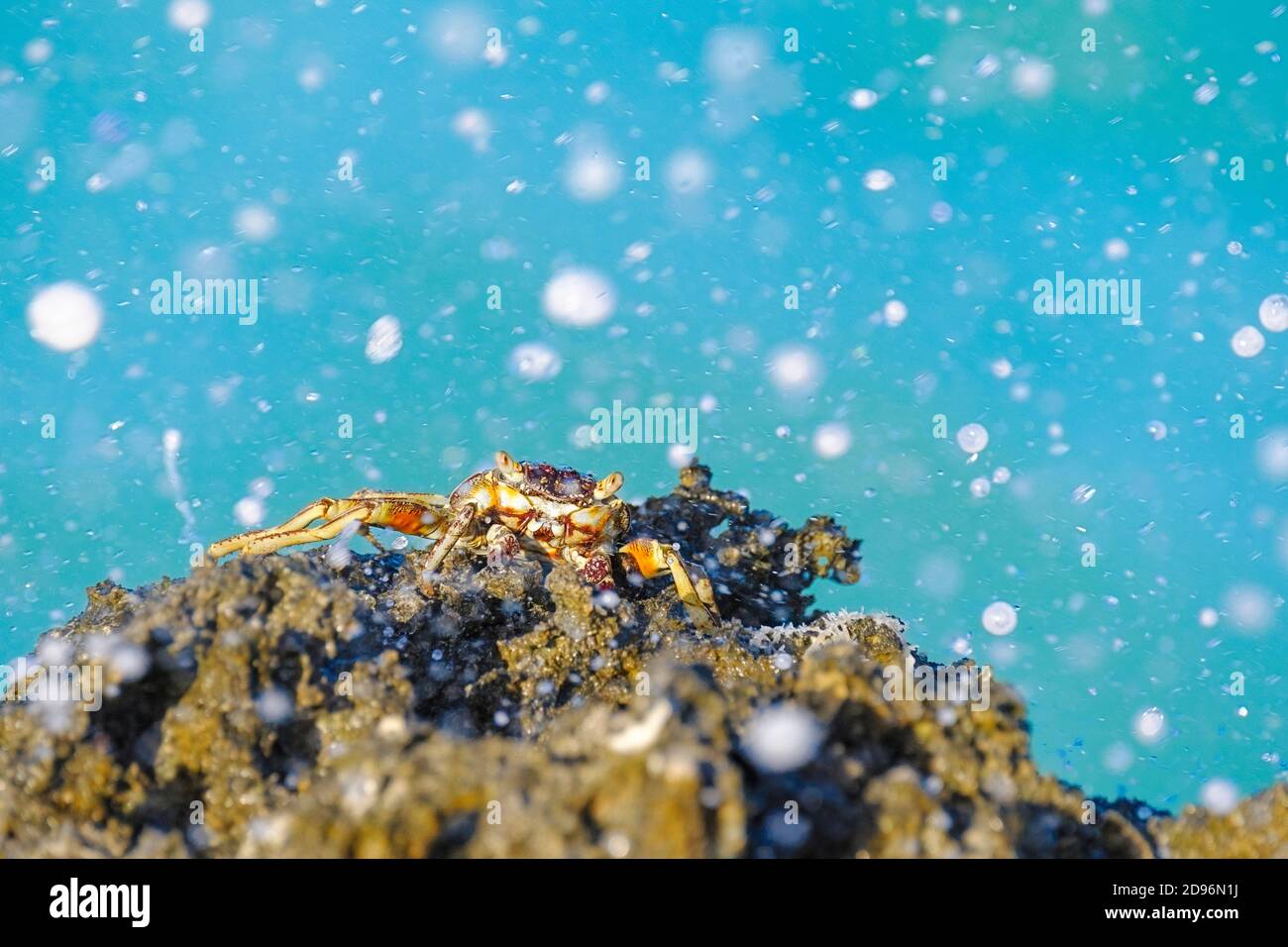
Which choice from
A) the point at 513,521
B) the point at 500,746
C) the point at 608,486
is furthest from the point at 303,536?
the point at 500,746

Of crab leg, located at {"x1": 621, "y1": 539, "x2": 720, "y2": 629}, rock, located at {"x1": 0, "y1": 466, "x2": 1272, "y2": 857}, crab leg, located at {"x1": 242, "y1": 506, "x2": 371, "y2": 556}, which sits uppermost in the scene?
crab leg, located at {"x1": 242, "y1": 506, "x2": 371, "y2": 556}

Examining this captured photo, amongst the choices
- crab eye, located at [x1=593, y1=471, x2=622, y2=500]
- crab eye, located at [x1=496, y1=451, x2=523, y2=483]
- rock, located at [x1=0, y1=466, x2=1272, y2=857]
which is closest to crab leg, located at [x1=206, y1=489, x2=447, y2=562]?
crab eye, located at [x1=496, y1=451, x2=523, y2=483]
